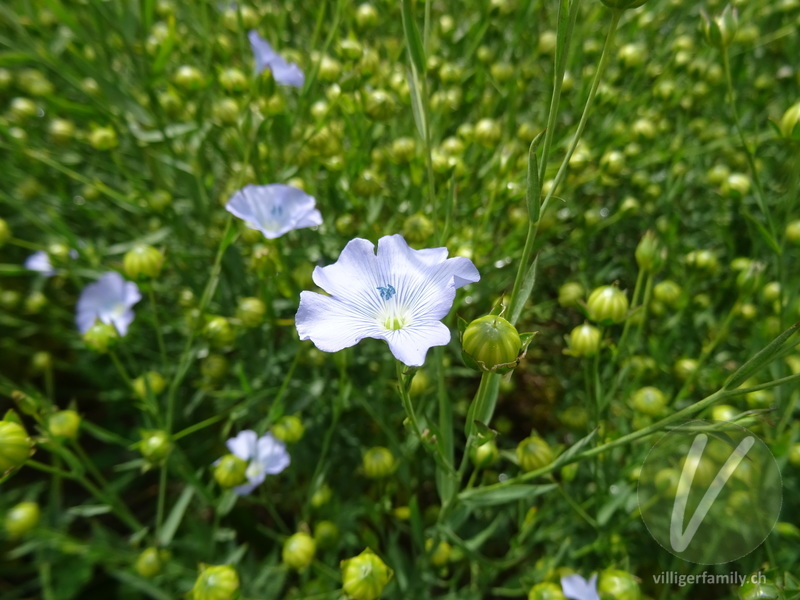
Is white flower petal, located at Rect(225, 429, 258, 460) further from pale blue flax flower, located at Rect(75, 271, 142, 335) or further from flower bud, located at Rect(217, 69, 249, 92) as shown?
flower bud, located at Rect(217, 69, 249, 92)

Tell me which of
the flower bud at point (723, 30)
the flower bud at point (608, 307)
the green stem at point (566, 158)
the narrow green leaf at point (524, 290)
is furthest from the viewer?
the flower bud at point (723, 30)

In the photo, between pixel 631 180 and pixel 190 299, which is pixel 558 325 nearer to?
pixel 631 180

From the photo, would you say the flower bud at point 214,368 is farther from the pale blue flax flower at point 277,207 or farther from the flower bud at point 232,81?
the flower bud at point 232,81

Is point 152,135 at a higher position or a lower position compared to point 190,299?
higher

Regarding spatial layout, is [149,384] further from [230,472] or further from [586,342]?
[586,342]

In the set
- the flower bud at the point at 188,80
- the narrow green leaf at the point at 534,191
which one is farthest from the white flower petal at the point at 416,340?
the flower bud at the point at 188,80

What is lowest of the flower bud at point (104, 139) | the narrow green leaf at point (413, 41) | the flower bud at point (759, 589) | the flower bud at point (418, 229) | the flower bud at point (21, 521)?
the flower bud at point (21, 521)

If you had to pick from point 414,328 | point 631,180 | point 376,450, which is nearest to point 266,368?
→ point 376,450

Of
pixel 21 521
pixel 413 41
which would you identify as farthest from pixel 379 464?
pixel 21 521

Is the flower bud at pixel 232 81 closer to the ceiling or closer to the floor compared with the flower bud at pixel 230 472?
closer to the ceiling
